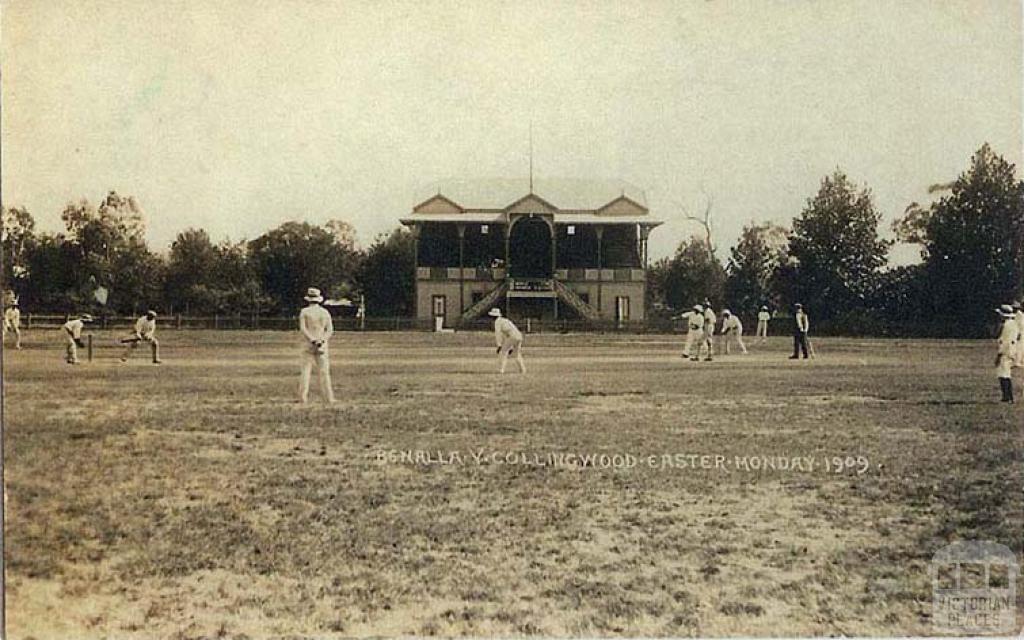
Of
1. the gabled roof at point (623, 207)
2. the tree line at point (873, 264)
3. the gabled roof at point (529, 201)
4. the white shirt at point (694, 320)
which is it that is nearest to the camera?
the tree line at point (873, 264)

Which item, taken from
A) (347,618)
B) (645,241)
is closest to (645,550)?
(347,618)

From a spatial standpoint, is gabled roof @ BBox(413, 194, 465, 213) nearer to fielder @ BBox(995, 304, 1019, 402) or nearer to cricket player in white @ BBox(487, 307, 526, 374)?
cricket player in white @ BBox(487, 307, 526, 374)

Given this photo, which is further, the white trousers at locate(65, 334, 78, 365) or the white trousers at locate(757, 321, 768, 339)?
the white trousers at locate(757, 321, 768, 339)

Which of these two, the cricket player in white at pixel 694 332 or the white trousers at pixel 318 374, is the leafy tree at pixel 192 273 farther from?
the cricket player in white at pixel 694 332

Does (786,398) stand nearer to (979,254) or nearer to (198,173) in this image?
(979,254)

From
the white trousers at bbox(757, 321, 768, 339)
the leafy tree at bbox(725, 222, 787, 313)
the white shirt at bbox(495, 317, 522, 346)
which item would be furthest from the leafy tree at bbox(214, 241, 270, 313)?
the white trousers at bbox(757, 321, 768, 339)

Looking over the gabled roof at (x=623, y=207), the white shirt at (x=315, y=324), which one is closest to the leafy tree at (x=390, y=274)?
the white shirt at (x=315, y=324)
